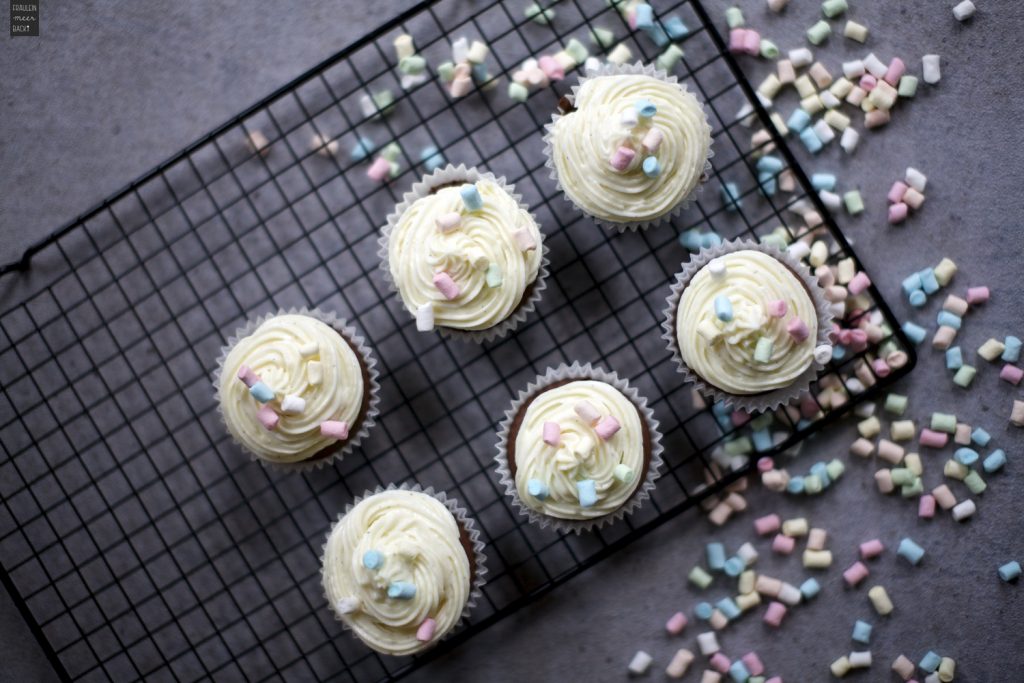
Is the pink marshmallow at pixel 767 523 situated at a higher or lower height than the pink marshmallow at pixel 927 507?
higher

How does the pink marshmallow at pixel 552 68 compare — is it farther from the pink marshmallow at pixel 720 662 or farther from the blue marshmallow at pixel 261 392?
the pink marshmallow at pixel 720 662

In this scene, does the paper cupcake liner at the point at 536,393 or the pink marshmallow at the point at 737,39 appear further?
the pink marshmallow at the point at 737,39

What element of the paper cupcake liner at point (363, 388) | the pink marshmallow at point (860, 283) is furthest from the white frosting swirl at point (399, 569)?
the pink marshmallow at point (860, 283)

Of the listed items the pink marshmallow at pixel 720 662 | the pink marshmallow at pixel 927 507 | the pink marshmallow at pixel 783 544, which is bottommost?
the pink marshmallow at pixel 720 662

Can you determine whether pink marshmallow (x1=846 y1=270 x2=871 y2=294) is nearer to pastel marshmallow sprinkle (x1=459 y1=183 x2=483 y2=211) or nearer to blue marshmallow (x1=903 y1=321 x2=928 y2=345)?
blue marshmallow (x1=903 y1=321 x2=928 y2=345)

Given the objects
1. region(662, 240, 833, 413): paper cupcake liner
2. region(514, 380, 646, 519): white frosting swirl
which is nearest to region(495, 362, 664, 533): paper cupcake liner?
region(514, 380, 646, 519): white frosting swirl

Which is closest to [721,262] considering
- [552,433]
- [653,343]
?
[653,343]
